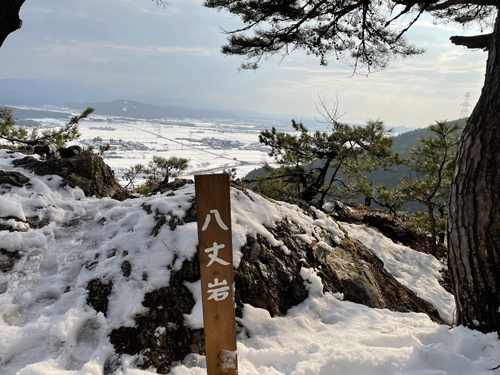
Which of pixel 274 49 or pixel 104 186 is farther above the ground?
pixel 274 49

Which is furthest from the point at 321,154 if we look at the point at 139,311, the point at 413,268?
the point at 139,311

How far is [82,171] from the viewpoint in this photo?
4.02 meters

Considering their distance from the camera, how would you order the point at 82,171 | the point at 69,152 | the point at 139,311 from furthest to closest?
1. the point at 69,152
2. the point at 82,171
3. the point at 139,311

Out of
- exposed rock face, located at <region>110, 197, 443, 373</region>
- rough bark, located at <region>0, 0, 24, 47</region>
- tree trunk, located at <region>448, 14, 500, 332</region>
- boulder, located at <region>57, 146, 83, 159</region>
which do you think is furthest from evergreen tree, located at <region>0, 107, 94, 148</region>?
tree trunk, located at <region>448, 14, 500, 332</region>

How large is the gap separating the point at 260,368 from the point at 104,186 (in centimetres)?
351

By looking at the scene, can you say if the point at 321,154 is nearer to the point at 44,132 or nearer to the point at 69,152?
the point at 69,152

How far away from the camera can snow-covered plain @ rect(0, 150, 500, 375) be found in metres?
1.72

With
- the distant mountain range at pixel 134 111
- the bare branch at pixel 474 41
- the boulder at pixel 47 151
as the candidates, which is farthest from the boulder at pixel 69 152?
the distant mountain range at pixel 134 111

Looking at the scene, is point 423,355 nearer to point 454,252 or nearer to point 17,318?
point 454,252

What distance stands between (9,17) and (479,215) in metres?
4.38

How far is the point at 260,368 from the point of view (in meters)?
1.82

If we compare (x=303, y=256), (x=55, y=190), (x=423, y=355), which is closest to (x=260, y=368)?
(x=423, y=355)

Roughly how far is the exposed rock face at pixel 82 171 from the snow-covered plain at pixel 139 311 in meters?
0.43

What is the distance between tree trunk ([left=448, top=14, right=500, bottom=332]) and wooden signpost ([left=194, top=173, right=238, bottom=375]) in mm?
1695
